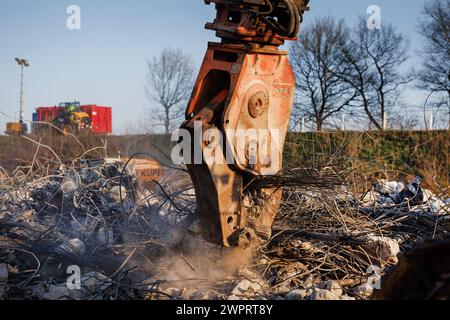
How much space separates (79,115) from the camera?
3206 centimetres

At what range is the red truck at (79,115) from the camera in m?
31.3

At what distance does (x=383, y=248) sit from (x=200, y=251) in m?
1.77

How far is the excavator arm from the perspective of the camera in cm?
445

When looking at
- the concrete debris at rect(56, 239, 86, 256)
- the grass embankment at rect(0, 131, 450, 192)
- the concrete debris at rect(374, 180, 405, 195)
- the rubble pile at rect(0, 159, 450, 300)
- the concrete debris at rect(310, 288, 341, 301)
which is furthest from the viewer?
the concrete debris at rect(374, 180, 405, 195)

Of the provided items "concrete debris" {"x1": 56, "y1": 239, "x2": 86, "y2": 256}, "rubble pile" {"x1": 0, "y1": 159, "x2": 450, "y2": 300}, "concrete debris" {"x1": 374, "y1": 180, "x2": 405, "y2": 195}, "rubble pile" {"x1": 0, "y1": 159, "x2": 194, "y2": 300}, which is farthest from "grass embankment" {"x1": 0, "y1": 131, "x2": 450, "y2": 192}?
"concrete debris" {"x1": 56, "y1": 239, "x2": 86, "y2": 256}

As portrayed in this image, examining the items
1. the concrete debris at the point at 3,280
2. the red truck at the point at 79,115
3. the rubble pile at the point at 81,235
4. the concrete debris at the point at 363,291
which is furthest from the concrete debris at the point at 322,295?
the red truck at the point at 79,115

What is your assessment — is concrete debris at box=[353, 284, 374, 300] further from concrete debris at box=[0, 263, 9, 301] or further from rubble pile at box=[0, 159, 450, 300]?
concrete debris at box=[0, 263, 9, 301]

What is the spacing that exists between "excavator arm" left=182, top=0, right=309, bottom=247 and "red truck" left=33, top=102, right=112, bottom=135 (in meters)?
27.1

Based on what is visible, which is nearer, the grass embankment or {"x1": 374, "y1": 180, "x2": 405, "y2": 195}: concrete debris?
the grass embankment

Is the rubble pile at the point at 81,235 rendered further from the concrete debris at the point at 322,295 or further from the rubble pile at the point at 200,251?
the concrete debris at the point at 322,295

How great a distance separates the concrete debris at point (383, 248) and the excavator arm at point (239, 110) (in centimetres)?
124

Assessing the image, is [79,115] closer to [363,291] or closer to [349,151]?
[349,151]
